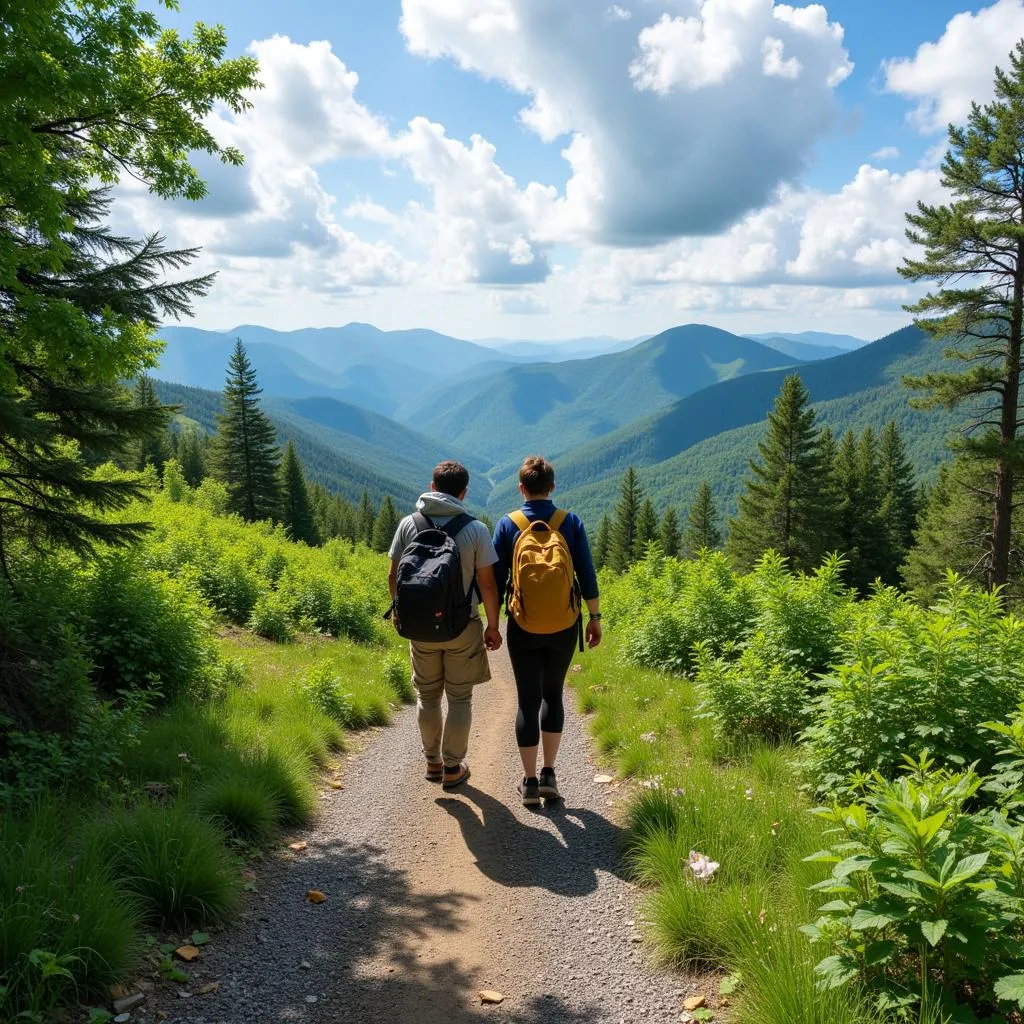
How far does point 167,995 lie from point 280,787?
2174 millimetres

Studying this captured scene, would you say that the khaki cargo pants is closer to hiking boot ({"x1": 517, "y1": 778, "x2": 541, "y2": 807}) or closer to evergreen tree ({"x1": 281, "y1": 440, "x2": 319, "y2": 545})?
hiking boot ({"x1": 517, "y1": 778, "x2": 541, "y2": 807})

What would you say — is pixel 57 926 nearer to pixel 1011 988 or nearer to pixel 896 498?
pixel 1011 988

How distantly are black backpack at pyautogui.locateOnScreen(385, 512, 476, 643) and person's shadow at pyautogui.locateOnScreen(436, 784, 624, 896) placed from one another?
1.55 m

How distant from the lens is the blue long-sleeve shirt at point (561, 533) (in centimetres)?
539

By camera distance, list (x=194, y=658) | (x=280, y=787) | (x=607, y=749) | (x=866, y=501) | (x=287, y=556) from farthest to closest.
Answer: (x=866, y=501)
(x=287, y=556)
(x=194, y=658)
(x=607, y=749)
(x=280, y=787)

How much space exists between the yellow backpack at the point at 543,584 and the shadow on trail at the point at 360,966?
6.51 ft

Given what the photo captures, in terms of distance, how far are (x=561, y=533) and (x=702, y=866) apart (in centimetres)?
256

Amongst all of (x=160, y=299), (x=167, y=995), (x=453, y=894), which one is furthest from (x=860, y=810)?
(x=160, y=299)

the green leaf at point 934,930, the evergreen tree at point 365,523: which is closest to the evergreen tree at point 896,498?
the green leaf at point 934,930

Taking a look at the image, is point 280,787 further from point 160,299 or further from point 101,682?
point 160,299

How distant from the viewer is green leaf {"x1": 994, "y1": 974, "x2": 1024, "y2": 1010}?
6.91 ft

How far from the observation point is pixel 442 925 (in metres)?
3.95

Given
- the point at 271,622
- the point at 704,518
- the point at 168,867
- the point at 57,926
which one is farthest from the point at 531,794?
the point at 704,518

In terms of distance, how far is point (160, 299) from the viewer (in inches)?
342
